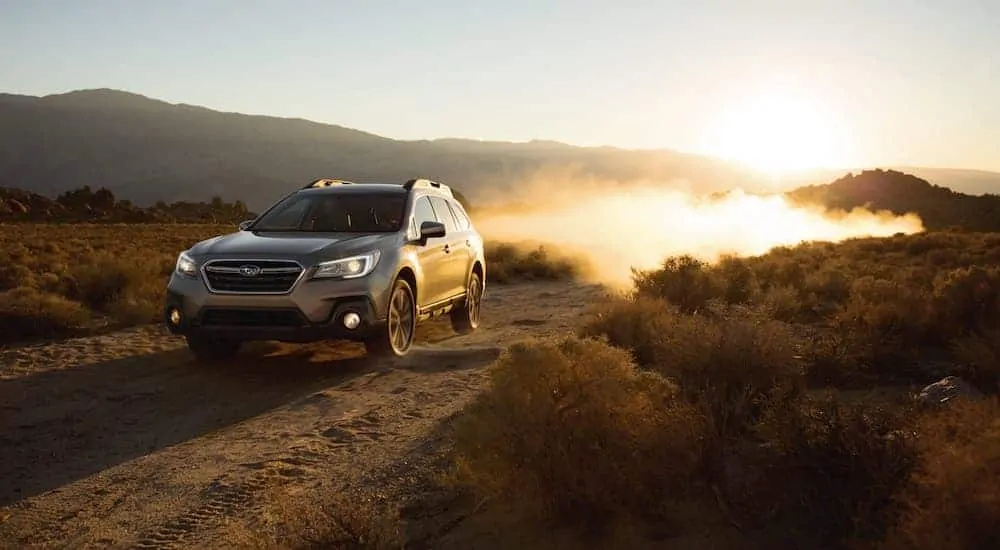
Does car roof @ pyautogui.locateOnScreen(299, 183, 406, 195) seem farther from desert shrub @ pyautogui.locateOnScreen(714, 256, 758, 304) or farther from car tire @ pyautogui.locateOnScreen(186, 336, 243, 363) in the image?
desert shrub @ pyautogui.locateOnScreen(714, 256, 758, 304)

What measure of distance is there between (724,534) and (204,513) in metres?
2.74

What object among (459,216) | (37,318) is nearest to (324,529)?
(459,216)

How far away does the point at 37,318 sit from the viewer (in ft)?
35.3

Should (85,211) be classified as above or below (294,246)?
below

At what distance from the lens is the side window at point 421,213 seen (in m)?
9.70

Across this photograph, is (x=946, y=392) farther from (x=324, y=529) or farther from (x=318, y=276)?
(x=318, y=276)

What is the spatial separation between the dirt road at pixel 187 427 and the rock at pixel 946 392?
338 cm

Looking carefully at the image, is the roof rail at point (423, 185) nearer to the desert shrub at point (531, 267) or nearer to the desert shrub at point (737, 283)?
the desert shrub at point (737, 283)

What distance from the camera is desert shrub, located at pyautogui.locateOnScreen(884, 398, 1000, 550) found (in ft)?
9.69

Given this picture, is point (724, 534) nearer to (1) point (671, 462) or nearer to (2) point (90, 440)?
(1) point (671, 462)

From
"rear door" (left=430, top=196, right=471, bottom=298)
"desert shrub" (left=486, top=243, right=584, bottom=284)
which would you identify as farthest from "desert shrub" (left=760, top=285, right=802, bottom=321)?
"desert shrub" (left=486, top=243, right=584, bottom=284)

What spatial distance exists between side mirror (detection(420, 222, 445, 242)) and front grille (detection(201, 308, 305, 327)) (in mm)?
1969

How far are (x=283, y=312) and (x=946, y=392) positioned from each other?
5.49 m

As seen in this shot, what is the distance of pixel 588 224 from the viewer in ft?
153
